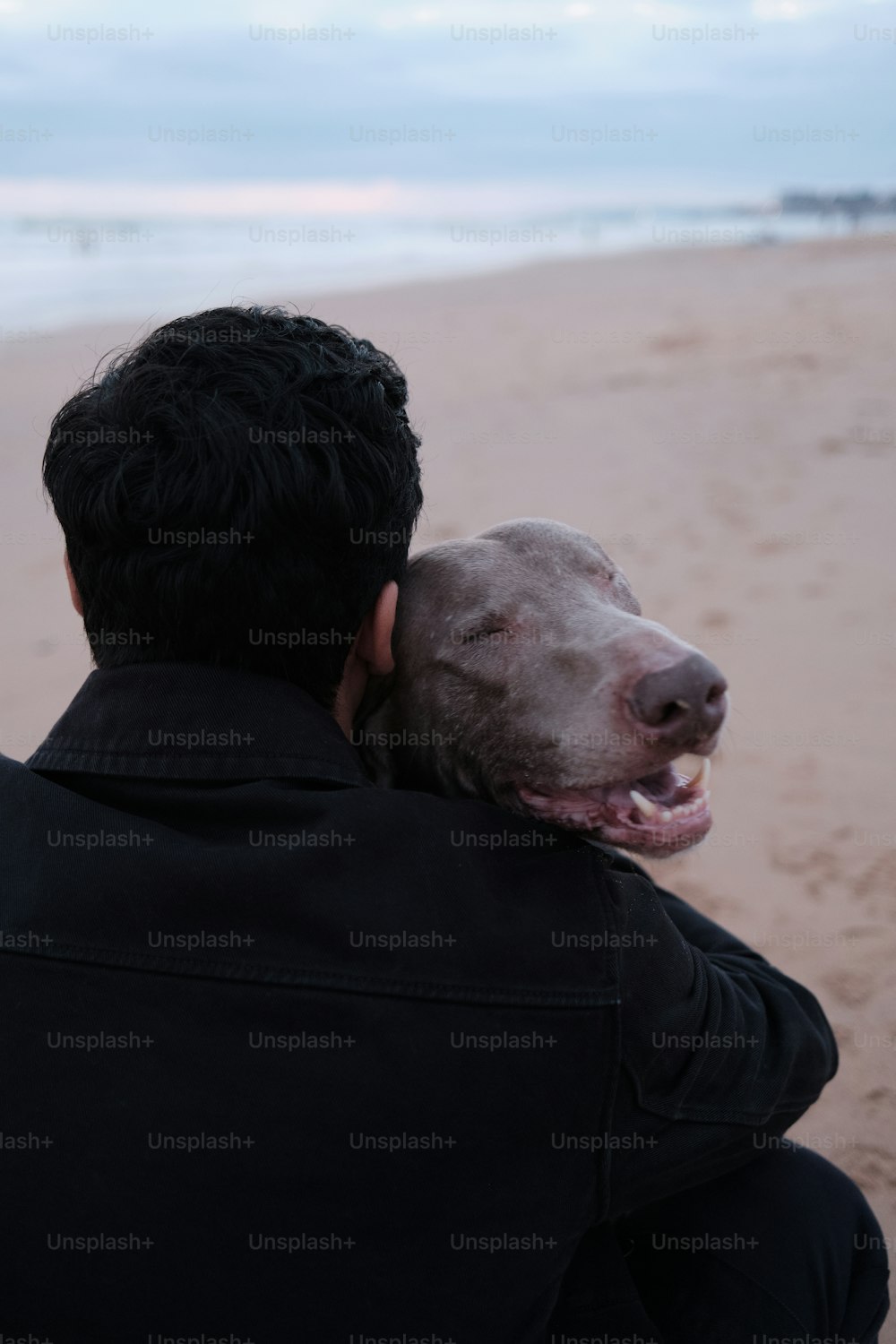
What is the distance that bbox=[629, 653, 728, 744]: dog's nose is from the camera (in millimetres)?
1958

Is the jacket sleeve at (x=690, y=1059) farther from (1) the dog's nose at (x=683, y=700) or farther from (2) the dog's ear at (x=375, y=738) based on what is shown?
(2) the dog's ear at (x=375, y=738)

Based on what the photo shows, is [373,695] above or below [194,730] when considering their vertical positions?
below

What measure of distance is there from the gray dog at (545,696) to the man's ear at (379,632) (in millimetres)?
293

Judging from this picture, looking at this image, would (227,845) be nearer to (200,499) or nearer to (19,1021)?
(19,1021)

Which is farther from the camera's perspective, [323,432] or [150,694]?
[323,432]

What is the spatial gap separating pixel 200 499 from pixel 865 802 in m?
4.13

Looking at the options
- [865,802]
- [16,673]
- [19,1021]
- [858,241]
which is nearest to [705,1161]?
[19,1021]

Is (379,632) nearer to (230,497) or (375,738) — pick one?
(230,497)

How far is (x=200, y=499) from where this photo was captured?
178 cm

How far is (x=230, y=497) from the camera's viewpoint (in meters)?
1.79

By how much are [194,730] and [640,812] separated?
2.80 feet

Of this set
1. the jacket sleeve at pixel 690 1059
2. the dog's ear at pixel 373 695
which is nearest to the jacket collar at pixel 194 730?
the jacket sleeve at pixel 690 1059

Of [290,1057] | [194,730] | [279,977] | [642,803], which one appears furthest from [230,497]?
[642,803]

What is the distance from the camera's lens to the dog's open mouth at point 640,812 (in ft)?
7.05
